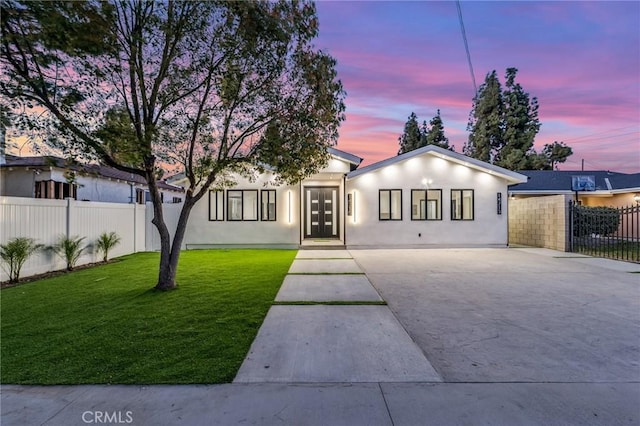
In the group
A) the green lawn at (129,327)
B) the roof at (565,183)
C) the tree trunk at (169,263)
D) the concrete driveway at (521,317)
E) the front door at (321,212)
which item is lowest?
the concrete driveway at (521,317)

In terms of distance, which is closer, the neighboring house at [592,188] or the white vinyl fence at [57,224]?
the white vinyl fence at [57,224]

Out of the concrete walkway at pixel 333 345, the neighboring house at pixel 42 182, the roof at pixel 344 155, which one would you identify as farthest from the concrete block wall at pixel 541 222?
the neighboring house at pixel 42 182

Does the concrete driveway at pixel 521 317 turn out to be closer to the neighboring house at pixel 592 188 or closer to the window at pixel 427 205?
the window at pixel 427 205

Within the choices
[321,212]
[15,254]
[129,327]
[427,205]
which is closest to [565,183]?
[427,205]

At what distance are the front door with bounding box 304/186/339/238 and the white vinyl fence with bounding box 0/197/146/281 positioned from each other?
725 cm

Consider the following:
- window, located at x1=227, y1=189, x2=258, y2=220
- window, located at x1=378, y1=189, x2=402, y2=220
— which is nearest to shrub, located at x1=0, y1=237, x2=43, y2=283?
window, located at x1=227, y1=189, x2=258, y2=220

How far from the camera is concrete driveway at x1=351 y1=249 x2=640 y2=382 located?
3.01 meters

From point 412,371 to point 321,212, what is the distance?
12443mm

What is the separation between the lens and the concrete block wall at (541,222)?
1160 centimetres

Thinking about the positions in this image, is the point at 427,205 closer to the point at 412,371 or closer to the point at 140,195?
the point at 412,371

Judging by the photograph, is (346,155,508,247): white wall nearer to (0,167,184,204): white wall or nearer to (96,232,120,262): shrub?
(96,232,120,262): shrub

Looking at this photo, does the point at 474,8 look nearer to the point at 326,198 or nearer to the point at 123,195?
the point at 326,198

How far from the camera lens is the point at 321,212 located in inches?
600

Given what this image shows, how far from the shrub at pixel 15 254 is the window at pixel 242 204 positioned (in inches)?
275
